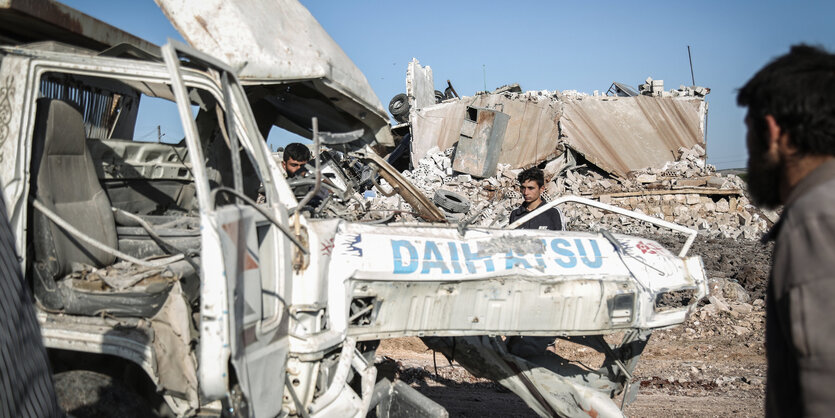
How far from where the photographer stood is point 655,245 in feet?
13.7

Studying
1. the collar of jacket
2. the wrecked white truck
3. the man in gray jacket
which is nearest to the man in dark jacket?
the wrecked white truck

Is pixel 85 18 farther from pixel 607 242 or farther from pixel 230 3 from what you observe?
pixel 607 242

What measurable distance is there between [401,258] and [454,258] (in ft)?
1.04

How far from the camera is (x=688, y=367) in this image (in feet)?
21.2


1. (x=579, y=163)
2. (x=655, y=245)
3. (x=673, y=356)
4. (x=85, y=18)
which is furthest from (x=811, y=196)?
(x=579, y=163)

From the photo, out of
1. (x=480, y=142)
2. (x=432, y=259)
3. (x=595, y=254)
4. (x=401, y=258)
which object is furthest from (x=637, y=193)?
(x=401, y=258)

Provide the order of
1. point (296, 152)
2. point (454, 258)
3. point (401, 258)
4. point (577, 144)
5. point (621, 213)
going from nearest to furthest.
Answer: point (401, 258) → point (454, 258) → point (621, 213) → point (296, 152) → point (577, 144)

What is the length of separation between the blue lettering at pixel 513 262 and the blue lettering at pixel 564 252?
8.1 inches

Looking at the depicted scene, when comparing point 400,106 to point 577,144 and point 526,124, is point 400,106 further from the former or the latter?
point 577,144

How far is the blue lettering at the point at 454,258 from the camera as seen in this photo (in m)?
3.45

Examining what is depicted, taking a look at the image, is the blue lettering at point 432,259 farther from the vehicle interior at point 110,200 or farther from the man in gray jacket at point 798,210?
the man in gray jacket at point 798,210

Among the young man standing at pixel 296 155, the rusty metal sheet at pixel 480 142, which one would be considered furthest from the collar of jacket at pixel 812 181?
the rusty metal sheet at pixel 480 142

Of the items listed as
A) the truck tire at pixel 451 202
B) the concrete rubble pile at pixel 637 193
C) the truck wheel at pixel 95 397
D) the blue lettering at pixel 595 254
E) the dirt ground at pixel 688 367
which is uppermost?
the truck tire at pixel 451 202

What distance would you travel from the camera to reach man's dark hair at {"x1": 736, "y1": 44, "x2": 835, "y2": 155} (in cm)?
145
